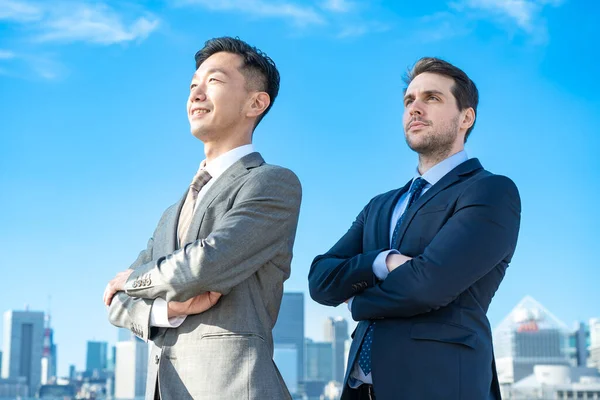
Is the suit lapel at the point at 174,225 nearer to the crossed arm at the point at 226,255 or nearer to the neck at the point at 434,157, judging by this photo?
the crossed arm at the point at 226,255

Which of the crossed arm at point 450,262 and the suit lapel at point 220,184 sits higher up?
the suit lapel at point 220,184

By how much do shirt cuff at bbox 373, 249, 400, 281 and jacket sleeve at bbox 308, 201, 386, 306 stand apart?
2 cm

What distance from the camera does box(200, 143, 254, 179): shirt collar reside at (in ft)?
13.5

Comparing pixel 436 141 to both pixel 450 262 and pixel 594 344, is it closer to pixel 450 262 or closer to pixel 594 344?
pixel 450 262

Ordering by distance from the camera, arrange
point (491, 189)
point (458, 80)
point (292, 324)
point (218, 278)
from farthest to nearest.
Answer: point (292, 324) → point (458, 80) → point (491, 189) → point (218, 278)

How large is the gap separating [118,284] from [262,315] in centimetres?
68

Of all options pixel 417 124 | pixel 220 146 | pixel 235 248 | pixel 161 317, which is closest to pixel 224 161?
pixel 220 146

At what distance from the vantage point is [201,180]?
418cm

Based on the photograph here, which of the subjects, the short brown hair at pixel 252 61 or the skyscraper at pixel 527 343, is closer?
the short brown hair at pixel 252 61

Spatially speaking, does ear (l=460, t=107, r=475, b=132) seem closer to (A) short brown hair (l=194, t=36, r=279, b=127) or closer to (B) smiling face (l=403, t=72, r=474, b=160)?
→ (B) smiling face (l=403, t=72, r=474, b=160)

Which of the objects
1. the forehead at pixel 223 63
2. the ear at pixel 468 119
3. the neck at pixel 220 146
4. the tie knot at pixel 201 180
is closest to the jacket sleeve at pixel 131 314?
the tie knot at pixel 201 180

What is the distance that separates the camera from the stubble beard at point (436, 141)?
445cm

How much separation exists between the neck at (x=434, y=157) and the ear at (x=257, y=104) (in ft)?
2.96

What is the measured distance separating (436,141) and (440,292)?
38.0 inches
